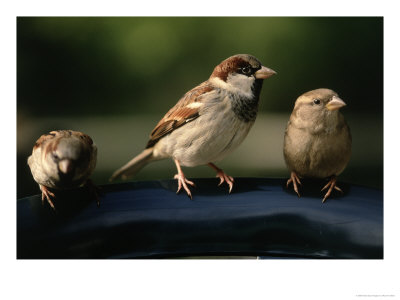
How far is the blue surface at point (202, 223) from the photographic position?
1590 mm

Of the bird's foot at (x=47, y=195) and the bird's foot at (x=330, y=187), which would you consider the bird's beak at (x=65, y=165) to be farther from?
the bird's foot at (x=330, y=187)

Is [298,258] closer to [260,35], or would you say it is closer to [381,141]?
[381,141]

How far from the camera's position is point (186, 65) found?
6.97 ft

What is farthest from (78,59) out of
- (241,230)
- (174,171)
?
(241,230)

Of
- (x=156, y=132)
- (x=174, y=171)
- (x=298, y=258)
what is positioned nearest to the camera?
(x=298, y=258)

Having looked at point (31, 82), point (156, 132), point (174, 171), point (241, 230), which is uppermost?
point (31, 82)

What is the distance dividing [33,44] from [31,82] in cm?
15

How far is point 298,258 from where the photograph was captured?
186cm

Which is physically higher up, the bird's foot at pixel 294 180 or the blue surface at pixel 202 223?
the bird's foot at pixel 294 180

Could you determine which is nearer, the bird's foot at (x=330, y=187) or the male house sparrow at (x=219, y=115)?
the bird's foot at (x=330, y=187)

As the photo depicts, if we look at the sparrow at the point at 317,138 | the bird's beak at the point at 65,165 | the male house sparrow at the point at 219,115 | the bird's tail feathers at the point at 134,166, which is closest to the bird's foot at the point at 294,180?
the sparrow at the point at 317,138

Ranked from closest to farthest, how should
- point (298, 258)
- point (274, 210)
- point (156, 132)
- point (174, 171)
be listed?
point (274, 210) → point (298, 258) → point (156, 132) → point (174, 171)

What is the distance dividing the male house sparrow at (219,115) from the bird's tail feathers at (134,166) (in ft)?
0.46

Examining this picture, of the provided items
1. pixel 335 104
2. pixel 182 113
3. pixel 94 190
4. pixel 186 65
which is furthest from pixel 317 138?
pixel 94 190
